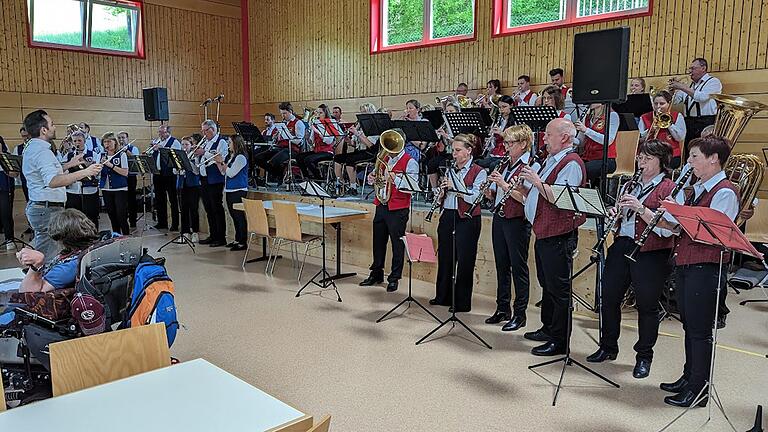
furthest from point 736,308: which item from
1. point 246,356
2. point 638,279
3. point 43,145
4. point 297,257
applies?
point 43,145

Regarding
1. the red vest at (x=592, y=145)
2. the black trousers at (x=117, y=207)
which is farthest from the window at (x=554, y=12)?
the black trousers at (x=117, y=207)

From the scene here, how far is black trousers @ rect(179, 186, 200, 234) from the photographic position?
9.88 metres

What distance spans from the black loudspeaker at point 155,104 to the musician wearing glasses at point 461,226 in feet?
28.0

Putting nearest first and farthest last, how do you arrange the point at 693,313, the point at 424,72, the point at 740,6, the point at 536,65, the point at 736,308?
the point at 693,313
the point at 736,308
the point at 740,6
the point at 536,65
the point at 424,72

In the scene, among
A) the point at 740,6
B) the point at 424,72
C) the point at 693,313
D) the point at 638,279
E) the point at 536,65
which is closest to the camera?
the point at 693,313

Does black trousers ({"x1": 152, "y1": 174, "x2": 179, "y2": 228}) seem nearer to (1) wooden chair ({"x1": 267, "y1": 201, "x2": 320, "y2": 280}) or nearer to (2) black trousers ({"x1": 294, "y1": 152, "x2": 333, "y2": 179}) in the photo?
(2) black trousers ({"x1": 294, "y1": 152, "x2": 333, "y2": 179})

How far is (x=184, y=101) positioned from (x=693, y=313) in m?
14.3

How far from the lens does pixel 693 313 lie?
141 inches

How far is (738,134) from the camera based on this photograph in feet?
20.7

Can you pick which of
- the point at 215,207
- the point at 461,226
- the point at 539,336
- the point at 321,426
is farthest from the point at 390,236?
the point at 321,426

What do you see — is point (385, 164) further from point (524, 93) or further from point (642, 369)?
point (524, 93)

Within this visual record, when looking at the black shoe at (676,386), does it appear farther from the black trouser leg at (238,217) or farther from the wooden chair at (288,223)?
the black trouser leg at (238,217)

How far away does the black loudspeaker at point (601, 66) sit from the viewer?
15.8ft

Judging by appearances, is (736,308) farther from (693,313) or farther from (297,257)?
(297,257)
